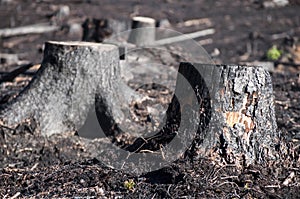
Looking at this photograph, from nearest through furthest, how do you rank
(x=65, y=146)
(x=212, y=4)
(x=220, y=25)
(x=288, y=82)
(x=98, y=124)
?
(x=65, y=146), (x=98, y=124), (x=288, y=82), (x=220, y=25), (x=212, y=4)

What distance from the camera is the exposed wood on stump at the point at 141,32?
10.4m

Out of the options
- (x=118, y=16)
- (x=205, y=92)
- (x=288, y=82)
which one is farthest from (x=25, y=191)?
(x=118, y=16)

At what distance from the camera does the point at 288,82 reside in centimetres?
827

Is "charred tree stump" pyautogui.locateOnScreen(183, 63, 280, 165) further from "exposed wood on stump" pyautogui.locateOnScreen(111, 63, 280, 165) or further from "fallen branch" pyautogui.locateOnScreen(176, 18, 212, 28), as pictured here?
"fallen branch" pyautogui.locateOnScreen(176, 18, 212, 28)

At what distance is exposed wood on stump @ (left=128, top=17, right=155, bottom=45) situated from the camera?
10391 mm

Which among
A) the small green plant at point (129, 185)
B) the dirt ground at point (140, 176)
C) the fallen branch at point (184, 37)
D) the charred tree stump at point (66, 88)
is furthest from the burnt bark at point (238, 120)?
the fallen branch at point (184, 37)

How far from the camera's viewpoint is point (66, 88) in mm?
6266

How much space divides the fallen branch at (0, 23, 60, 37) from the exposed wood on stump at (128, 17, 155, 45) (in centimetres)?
317

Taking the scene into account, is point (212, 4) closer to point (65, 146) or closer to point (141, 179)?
point (65, 146)

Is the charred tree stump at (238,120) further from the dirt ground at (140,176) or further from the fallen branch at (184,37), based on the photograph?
the fallen branch at (184,37)

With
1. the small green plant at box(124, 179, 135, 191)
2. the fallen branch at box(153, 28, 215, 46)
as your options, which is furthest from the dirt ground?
the fallen branch at box(153, 28, 215, 46)

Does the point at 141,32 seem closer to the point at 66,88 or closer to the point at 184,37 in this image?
the point at 184,37

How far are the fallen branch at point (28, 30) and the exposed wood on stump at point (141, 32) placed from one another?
317 centimetres

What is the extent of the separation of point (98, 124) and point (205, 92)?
211 centimetres
